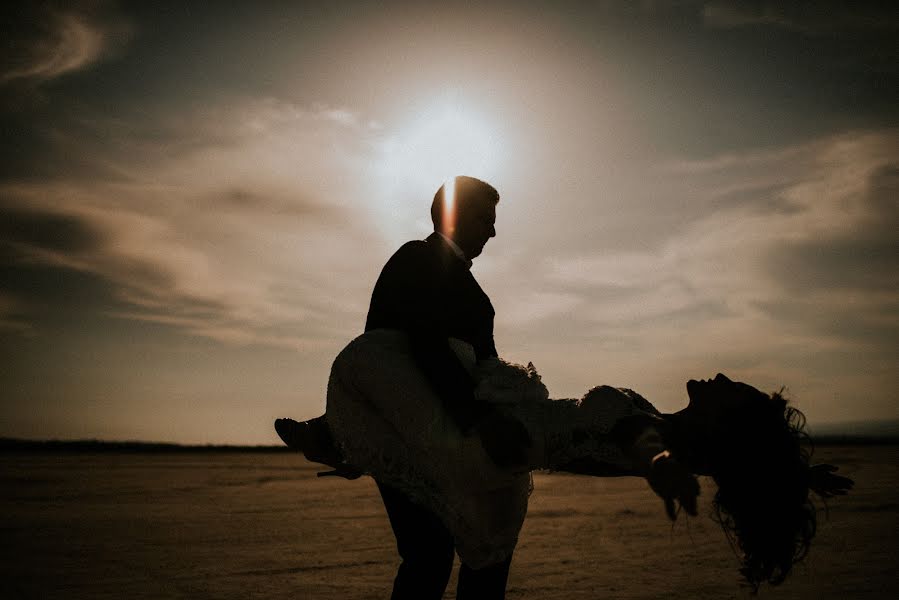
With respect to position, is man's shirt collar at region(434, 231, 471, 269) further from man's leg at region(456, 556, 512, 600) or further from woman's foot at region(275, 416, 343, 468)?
man's leg at region(456, 556, 512, 600)

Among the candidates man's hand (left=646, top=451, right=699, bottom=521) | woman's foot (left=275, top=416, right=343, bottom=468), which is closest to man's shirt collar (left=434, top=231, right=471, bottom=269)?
woman's foot (left=275, top=416, right=343, bottom=468)

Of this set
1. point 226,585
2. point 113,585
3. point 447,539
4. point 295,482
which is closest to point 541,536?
point 226,585

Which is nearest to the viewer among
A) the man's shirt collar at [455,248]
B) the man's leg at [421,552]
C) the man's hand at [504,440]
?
the man's hand at [504,440]

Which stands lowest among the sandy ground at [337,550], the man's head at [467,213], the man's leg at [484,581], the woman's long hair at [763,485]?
the sandy ground at [337,550]

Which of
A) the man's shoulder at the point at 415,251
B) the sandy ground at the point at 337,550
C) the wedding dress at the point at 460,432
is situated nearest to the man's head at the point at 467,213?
the man's shoulder at the point at 415,251

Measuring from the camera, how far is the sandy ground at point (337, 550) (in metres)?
5.72

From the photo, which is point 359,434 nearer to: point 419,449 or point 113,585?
point 419,449

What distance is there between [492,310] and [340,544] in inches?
→ 252

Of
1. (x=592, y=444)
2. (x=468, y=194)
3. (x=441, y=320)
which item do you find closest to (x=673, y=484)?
(x=592, y=444)

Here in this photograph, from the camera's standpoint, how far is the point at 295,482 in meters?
18.1

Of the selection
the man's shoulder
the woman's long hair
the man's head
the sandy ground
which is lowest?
the sandy ground

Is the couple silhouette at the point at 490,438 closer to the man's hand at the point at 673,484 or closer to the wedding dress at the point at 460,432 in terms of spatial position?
the wedding dress at the point at 460,432

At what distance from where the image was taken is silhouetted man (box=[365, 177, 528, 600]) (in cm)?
194

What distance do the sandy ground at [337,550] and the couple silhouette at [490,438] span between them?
10.4 ft
